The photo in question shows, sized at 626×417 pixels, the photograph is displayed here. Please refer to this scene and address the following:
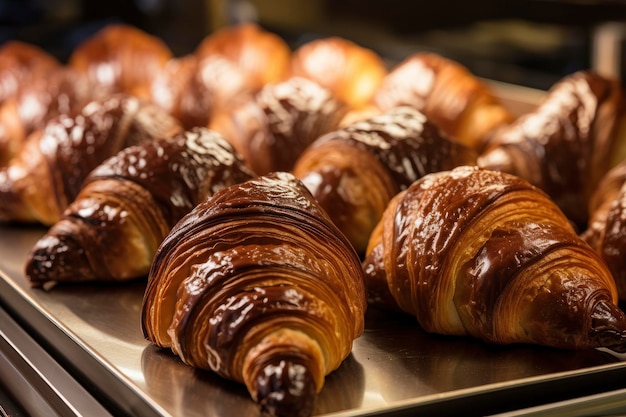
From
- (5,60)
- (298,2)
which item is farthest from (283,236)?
(298,2)

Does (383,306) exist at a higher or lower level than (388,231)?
lower

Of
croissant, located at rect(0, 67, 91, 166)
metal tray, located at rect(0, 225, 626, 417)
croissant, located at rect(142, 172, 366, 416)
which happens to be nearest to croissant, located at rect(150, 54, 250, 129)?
croissant, located at rect(0, 67, 91, 166)

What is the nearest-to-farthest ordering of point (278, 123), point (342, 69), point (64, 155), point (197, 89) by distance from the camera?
point (64, 155) < point (278, 123) < point (197, 89) < point (342, 69)

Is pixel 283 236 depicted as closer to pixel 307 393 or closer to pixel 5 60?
pixel 307 393

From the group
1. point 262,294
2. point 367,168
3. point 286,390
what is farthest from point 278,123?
point 286,390

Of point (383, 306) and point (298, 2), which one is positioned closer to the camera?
point (383, 306)

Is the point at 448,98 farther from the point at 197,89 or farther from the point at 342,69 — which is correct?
the point at 197,89
